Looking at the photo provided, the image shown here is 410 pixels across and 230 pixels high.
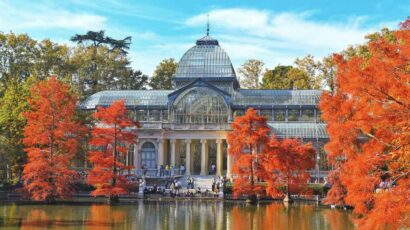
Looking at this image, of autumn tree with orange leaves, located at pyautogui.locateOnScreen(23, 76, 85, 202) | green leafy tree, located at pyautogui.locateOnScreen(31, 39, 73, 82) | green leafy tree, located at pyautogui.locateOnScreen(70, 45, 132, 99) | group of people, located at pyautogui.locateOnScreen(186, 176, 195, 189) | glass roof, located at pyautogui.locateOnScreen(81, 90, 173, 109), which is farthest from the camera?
green leafy tree, located at pyautogui.locateOnScreen(70, 45, 132, 99)

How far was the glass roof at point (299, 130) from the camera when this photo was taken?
7069 centimetres

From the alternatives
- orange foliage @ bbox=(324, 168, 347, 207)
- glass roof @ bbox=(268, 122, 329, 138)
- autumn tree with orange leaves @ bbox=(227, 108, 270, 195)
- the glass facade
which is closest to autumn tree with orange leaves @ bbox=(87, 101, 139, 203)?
autumn tree with orange leaves @ bbox=(227, 108, 270, 195)

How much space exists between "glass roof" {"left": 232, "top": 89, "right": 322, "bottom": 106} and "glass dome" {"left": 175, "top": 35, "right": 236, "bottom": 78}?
3.20m

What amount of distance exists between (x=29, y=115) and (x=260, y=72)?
55.6m

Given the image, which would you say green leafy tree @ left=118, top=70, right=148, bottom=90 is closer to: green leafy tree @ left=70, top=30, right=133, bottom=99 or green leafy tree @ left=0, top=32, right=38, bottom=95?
green leafy tree @ left=70, top=30, right=133, bottom=99

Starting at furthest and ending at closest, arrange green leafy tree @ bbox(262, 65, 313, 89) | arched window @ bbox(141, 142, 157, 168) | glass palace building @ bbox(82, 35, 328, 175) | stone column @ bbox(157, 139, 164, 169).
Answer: green leafy tree @ bbox(262, 65, 313, 89) → arched window @ bbox(141, 142, 157, 168) → glass palace building @ bbox(82, 35, 328, 175) → stone column @ bbox(157, 139, 164, 169)

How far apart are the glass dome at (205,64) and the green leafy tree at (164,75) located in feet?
71.2

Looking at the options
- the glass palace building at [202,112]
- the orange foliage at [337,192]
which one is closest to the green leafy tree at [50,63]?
the glass palace building at [202,112]

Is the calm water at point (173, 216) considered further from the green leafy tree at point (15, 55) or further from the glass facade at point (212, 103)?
the green leafy tree at point (15, 55)

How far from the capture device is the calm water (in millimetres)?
36688

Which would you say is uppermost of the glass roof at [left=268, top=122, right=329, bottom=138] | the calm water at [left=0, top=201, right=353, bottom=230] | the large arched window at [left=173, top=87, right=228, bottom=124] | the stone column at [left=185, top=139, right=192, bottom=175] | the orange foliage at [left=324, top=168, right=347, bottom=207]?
the large arched window at [left=173, top=87, right=228, bottom=124]

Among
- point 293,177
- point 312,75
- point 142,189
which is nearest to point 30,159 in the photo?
point 142,189

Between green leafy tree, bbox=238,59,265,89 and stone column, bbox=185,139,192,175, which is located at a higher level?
green leafy tree, bbox=238,59,265,89

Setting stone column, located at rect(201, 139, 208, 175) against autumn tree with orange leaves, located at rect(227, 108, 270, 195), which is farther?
stone column, located at rect(201, 139, 208, 175)
